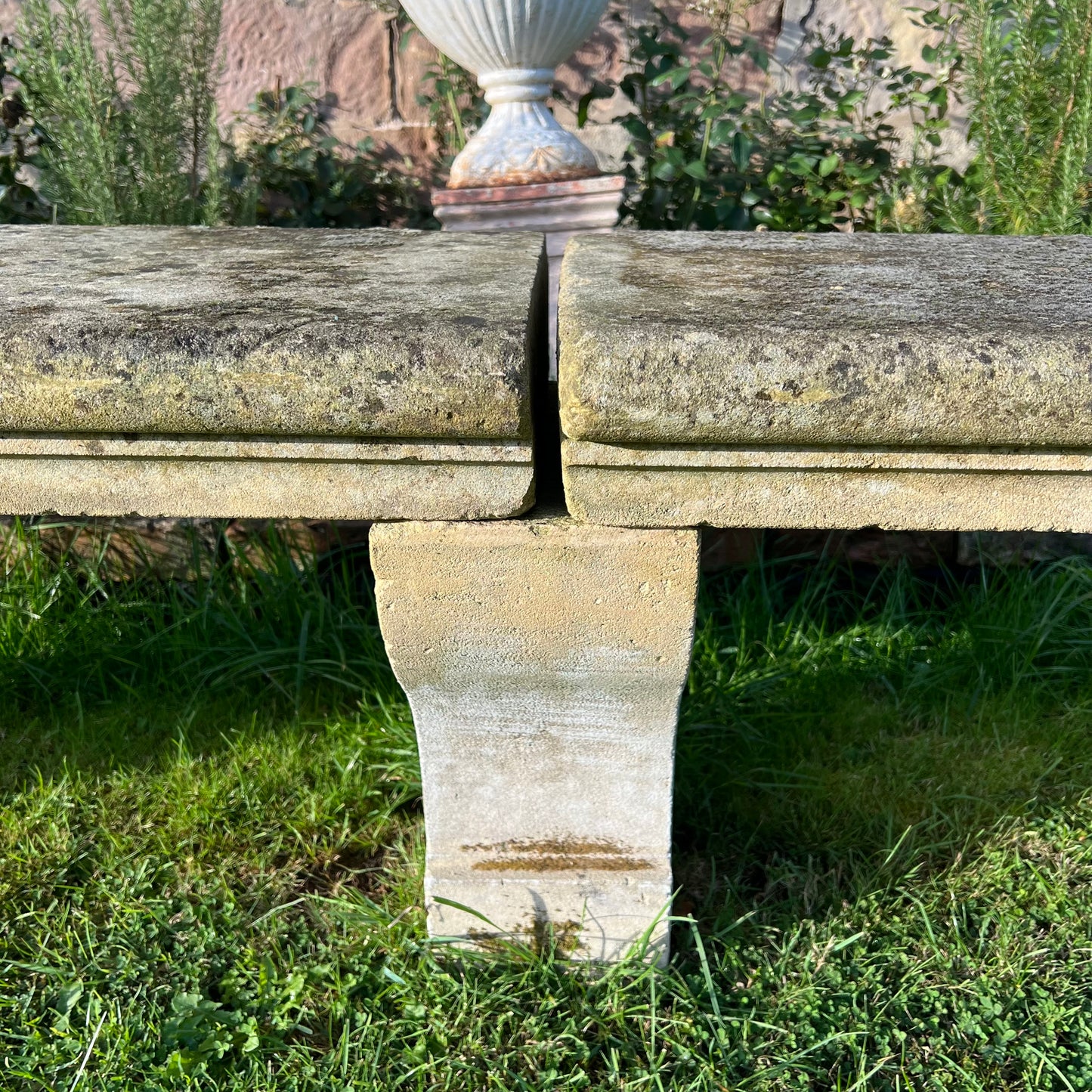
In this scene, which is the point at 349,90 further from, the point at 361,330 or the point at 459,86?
the point at 361,330

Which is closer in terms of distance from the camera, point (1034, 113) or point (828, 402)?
point (828, 402)

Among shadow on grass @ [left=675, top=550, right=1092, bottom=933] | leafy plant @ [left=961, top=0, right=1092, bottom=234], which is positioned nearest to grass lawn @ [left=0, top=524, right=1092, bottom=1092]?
shadow on grass @ [left=675, top=550, right=1092, bottom=933]

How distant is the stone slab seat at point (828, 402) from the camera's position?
101 cm

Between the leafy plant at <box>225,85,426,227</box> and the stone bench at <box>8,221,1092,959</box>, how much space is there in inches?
63.9

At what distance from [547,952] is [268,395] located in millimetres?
917

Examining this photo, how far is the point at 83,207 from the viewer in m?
2.49

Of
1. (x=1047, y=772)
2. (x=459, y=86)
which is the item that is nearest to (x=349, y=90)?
(x=459, y=86)

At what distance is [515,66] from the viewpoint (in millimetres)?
2408

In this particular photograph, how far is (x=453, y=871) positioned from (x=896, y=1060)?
25.4 inches

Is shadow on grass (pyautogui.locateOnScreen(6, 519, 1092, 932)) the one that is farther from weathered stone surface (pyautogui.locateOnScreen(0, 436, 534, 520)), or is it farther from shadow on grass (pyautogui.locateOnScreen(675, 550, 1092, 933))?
weathered stone surface (pyautogui.locateOnScreen(0, 436, 534, 520))

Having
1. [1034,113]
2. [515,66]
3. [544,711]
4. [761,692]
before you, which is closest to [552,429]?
[544,711]

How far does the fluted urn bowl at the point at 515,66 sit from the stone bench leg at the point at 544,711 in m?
1.38

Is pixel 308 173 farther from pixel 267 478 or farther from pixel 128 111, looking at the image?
pixel 267 478

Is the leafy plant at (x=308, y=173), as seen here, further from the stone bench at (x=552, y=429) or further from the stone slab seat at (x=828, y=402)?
the stone slab seat at (x=828, y=402)
